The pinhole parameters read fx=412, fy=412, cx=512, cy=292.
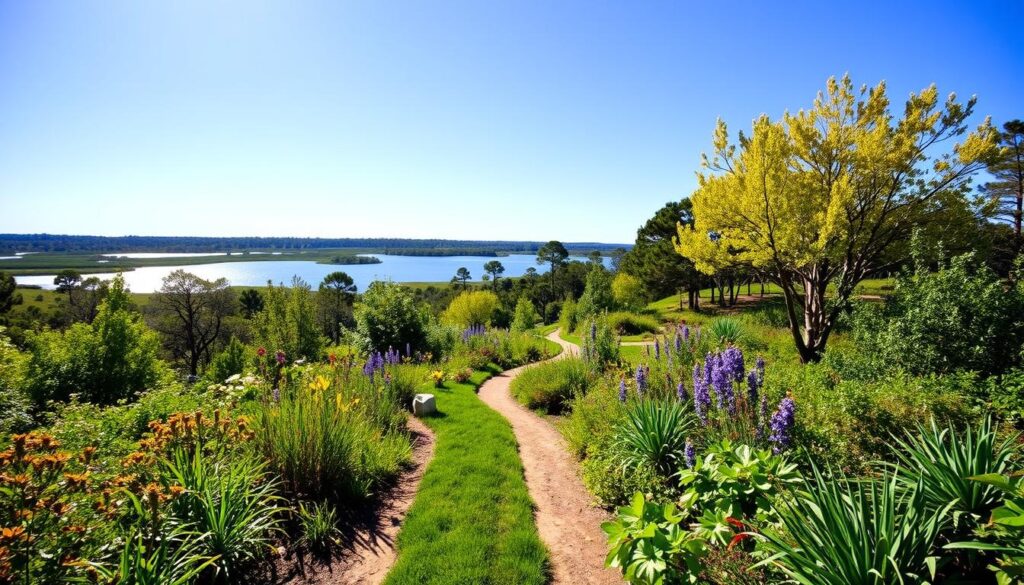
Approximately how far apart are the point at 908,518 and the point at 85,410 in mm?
10121

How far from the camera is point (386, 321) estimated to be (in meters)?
15.2

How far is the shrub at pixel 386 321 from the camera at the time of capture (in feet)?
49.8

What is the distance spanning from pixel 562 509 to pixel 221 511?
12.3 ft

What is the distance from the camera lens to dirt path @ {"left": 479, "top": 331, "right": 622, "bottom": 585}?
4.13m

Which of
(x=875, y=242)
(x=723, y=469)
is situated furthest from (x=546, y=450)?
(x=875, y=242)

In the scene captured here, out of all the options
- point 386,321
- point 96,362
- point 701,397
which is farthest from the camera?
point 386,321

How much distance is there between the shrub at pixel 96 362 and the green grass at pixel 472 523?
10.1 metres

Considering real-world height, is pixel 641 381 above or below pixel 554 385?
above

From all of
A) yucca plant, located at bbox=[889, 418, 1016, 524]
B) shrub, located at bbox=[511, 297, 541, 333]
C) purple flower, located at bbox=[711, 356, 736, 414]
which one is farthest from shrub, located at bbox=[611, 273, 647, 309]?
yucca plant, located at bbox=[889, 418, 1016, 524]

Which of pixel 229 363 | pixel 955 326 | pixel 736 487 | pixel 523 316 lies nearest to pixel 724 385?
pixel 736 487

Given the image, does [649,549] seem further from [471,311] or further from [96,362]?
[471,311]

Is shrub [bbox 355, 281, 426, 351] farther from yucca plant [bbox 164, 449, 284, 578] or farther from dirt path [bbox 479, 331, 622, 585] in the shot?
yucca plant [bbox 164, 449, 284, 578]

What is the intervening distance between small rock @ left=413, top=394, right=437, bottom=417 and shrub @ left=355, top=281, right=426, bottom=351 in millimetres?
6185

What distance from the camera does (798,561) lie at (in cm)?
248
